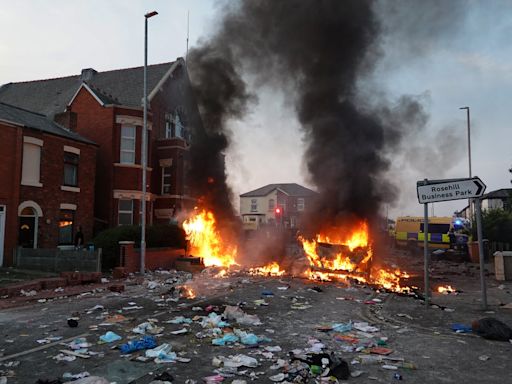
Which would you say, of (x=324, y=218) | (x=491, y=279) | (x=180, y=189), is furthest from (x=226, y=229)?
(x=491, y=279)

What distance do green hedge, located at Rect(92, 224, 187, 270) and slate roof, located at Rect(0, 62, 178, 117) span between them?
27.2 ft

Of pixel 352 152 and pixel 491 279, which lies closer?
pixel 491 279

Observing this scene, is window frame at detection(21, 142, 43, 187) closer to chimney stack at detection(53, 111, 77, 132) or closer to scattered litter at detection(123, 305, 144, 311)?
chimney stack at detection(53, 111, 77, 132)

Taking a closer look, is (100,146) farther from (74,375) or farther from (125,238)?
(74,375)

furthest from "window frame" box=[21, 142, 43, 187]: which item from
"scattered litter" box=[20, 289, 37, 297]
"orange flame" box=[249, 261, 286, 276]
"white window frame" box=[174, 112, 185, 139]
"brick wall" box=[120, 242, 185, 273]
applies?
"orange flame" box=[249, 261, 286, 276]

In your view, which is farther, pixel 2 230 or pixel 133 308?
pixel 2 230

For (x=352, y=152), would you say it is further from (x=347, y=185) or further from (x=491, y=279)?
(x=491, y=279)

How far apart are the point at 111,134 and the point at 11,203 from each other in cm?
661

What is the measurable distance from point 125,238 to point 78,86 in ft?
48.0

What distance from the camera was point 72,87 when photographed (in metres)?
27.2

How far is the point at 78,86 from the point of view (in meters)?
26.4

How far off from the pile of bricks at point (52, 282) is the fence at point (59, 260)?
32.6 inches

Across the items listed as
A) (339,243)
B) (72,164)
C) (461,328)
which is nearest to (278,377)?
(461,328)

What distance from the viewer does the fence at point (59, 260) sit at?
13.8m
